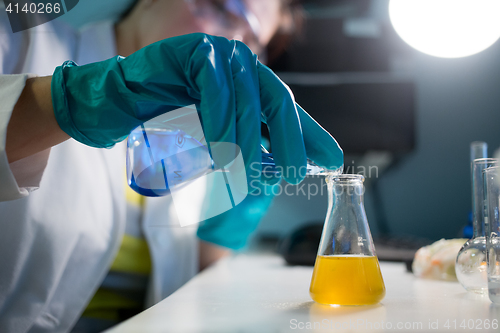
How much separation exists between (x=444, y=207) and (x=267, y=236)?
95 cm

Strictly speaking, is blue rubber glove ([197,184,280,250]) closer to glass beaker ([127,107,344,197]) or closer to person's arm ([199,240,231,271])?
person's arm ([199,240,231,271])

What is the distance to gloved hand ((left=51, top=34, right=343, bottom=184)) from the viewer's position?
581mm

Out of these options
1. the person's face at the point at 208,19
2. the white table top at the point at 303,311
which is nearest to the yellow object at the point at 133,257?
the white table top at the point at 303,311

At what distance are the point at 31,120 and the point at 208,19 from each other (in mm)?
851

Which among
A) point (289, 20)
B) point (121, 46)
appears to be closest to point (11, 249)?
point (121, 46)

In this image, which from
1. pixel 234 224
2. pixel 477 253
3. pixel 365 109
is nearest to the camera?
pixel 477 253

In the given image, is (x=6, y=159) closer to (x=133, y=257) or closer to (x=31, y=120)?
(x=31, y=120)

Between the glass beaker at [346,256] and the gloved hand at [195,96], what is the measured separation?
6 centimetres

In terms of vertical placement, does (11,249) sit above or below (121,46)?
below

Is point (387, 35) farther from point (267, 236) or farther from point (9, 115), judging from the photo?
point (9, 115)

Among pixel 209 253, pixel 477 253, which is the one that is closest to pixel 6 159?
pixel 477 253

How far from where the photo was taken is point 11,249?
798mm

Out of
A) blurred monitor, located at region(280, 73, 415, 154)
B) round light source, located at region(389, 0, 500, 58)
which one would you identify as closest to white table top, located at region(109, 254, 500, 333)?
round light source, located at region(389, 0, 500, 58)

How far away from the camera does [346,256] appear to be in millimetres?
596
